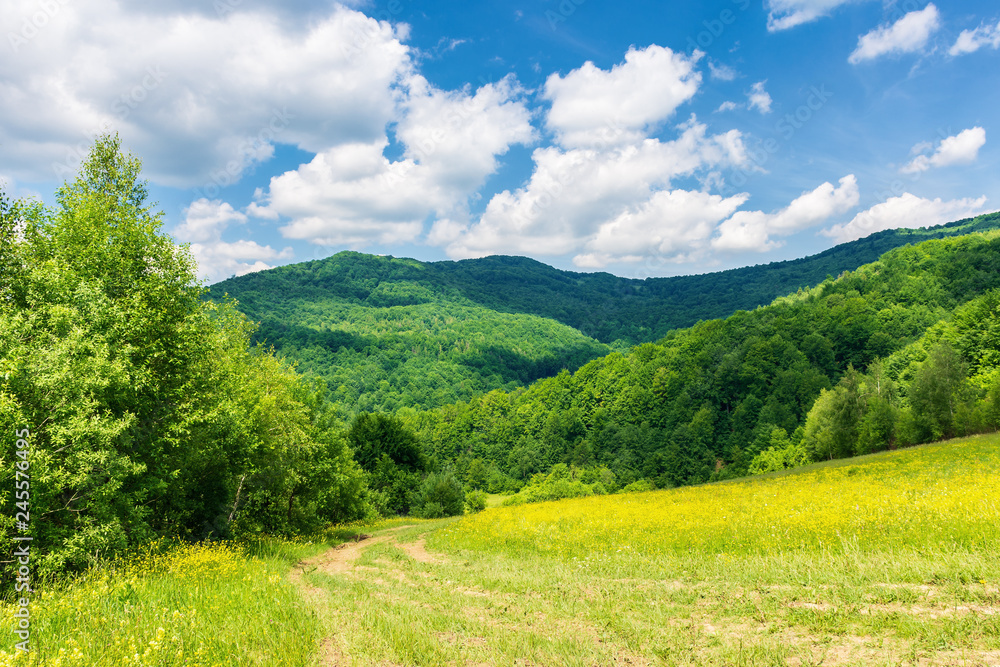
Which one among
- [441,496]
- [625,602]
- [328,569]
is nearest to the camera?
[625,602]

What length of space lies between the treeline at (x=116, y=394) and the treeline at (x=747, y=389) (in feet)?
192

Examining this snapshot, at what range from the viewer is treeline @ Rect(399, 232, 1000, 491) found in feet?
229

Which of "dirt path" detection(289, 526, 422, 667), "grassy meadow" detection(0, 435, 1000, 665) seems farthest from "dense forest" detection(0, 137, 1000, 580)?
"dirt path" detection(289, 526, 422, 667)

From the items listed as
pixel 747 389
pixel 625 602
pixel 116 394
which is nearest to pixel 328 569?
pixel 116 394

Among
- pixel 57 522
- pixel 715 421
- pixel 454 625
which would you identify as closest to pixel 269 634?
pixel 454 625

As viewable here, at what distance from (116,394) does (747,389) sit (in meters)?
111

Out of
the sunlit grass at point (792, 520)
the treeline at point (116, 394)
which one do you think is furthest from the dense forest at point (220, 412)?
the sunlit grass at point (792, 520)

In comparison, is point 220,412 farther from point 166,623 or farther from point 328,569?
point 166,623

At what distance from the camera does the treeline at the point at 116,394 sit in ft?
32.6

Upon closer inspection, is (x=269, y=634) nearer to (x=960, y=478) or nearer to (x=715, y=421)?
(x=960, y=478)

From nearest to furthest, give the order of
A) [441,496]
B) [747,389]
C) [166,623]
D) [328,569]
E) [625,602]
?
[166,623] → [625,602] → [328,569] → [441,496] → [747,389]

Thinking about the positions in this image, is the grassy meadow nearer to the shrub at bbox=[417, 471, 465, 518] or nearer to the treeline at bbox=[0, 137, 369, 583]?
the treeline at bbox=[0, 137, 369, 583]

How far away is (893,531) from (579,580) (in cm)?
654

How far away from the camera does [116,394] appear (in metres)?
12.3
